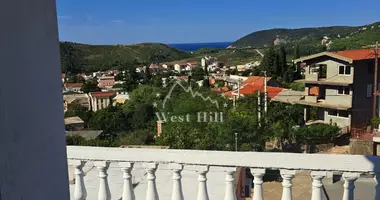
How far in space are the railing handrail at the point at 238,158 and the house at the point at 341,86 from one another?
1325cm

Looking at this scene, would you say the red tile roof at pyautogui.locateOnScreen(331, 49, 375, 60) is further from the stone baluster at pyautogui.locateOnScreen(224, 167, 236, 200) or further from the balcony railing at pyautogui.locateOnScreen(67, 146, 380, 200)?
the stone baluster at pyautogui.locateOnScreen(224, 167, 236, 200)

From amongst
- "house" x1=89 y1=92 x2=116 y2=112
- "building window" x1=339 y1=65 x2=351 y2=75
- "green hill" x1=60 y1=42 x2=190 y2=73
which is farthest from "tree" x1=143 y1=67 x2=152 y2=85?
"building window" x1=339 y1=65 x2=351 y2=75

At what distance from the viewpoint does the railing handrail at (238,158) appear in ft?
4.29

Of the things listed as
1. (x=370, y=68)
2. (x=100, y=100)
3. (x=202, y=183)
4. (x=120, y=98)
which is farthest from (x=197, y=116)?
(x=202, y=183)

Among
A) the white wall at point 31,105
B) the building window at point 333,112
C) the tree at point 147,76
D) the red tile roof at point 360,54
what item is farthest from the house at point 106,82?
the white wall at point 31,105

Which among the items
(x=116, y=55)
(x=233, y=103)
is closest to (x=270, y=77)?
(x=233, y=103)

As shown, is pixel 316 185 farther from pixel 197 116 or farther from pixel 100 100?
pixel 100 100

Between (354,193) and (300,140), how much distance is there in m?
12.8

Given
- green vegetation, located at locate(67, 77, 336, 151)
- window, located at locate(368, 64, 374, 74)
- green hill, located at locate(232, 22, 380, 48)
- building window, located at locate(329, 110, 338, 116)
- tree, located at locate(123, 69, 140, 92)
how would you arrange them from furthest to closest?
green hill, located at locate(232, 22, 380, 48) < tree, located at locate(123, 69, 140, 92) < building window, located at locate(329, 110, 338, 116) < window, located at locate(368, 64, 374, 74) < green vegetation, located at locate(67, 77, 336, 151)

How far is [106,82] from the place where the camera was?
27.8m

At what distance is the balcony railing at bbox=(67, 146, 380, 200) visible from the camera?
4.33 feet

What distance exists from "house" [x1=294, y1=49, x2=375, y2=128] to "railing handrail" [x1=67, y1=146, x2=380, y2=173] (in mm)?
13247

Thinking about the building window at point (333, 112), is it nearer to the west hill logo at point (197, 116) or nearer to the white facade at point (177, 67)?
the west hill logo at point (197, 116)

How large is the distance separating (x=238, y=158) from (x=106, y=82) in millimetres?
27327
